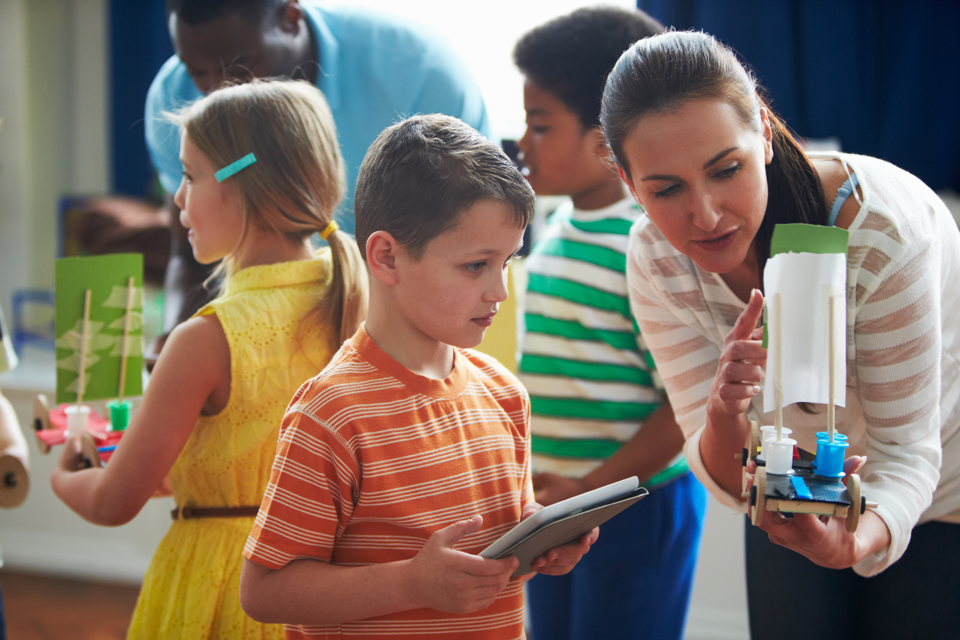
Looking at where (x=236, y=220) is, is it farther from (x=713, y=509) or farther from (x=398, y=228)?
(x=713, y=509)

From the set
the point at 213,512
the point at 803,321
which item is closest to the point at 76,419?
the point at 213,512

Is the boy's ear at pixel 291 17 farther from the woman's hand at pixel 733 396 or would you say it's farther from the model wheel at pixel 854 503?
the model wheel at pixel 854 503

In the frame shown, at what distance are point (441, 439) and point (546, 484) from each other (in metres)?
0.48

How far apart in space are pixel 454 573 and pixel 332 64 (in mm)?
1057

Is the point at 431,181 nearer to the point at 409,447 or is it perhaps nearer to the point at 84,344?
the point at 409,447

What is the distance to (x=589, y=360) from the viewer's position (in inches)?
50.3

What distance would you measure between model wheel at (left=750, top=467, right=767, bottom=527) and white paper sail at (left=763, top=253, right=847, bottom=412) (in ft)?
0.19

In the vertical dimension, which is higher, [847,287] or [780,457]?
[847,287]

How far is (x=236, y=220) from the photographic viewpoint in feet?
3.50

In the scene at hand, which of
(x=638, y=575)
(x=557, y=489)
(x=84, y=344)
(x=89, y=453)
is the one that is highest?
(x=84, y=344)

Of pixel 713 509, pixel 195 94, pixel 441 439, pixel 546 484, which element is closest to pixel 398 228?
pixel 441 439

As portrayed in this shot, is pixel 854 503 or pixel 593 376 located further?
pixel 593 376

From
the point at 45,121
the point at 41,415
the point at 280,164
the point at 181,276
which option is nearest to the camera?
the point at 280,164

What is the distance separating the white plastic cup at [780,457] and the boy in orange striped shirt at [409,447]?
0.20 metres
